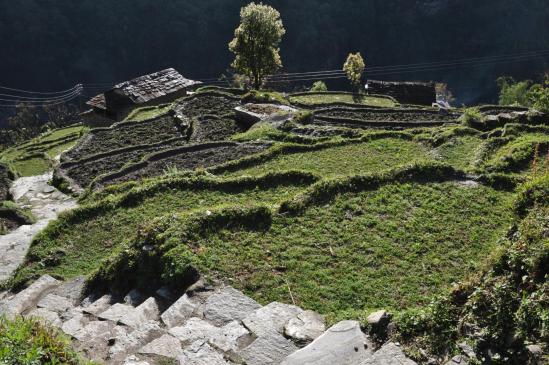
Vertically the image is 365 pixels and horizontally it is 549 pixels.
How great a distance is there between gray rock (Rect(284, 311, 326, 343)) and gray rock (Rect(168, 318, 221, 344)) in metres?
1.09

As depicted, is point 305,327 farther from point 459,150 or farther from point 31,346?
point 459,150

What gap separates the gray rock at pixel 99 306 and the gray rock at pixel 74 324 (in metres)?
0.16

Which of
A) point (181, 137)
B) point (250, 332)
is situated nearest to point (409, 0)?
point (181, 137)

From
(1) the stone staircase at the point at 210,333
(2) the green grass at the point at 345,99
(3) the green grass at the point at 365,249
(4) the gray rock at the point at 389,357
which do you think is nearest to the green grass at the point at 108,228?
(3) the green grass at the point at 365,249

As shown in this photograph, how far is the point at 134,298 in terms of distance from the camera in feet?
31.0

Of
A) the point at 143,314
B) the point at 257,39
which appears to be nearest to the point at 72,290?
the point at 143,314

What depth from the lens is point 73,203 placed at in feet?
62.1

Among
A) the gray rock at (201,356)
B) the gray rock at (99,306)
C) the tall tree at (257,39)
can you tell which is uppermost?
the tall tree at (257,39)

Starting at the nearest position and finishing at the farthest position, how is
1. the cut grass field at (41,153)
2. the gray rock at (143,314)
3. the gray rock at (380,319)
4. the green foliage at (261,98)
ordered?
the gray rock at (380,319) → the gray rock at (143,314) → the cut grass field at (41,153) → the green foliage at (261,98)

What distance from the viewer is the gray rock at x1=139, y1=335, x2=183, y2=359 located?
7.04m

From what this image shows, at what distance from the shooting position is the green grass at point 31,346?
5.37 m

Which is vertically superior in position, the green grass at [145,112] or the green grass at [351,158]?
the green grass at [145,112]

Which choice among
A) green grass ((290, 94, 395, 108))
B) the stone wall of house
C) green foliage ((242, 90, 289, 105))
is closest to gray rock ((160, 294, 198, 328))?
green foliage ((242, 90, 289, 105))

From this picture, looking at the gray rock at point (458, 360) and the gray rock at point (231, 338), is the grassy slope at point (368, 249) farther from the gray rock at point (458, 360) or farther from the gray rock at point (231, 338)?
the gray rock at point (458, 360)
